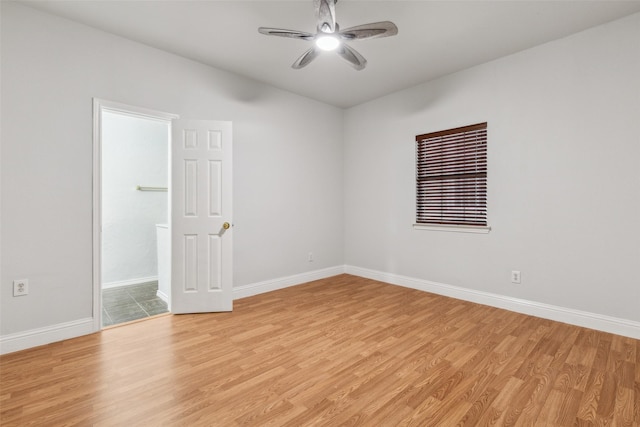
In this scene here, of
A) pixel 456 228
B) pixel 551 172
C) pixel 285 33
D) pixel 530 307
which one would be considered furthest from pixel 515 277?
pixel 285 33

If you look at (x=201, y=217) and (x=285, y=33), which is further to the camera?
(x=201, y=217)

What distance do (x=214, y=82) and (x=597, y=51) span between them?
401 centimetres

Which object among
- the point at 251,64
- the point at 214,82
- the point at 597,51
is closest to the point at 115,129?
the point at 214,82

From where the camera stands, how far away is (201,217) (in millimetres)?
3381

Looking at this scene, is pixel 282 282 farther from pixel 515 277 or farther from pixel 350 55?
pixel 350 55

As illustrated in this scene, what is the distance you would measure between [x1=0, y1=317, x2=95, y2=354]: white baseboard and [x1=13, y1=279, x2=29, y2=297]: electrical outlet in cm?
32

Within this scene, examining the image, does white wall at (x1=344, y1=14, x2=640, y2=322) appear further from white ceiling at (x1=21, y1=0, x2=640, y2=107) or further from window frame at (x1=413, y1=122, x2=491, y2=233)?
white ceiling at (x1=21, y1=0, x2=640, y2=107)

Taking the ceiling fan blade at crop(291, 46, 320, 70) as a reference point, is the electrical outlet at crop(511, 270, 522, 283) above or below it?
below

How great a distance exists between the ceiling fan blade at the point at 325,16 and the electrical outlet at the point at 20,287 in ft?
10.5

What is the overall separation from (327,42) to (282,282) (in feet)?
10.3

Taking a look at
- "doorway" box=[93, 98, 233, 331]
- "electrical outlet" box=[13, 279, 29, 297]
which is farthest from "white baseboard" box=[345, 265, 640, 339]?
"electrical outlet" box=[13, 279, 29, 297]

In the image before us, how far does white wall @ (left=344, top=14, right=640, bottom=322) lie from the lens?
107 inches

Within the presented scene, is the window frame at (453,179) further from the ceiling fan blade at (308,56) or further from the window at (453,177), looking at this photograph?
the ceiling fan blade at (308,56)

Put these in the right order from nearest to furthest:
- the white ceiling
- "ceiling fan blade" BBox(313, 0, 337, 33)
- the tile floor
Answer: "ceiling fan blade" BBox(313, 0, 337, 33)
the white ceiling
the tile floor
